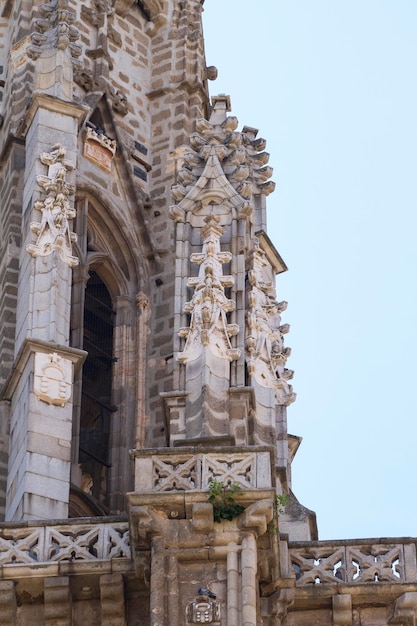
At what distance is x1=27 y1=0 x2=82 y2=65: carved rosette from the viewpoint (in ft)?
A: 124

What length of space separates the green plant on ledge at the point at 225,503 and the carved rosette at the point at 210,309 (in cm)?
279

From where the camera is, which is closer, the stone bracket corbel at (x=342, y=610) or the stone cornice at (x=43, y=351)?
the stone bracket corbel at (x=342, y=610)

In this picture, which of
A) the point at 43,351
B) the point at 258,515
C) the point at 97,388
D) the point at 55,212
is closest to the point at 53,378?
the point at 43,351

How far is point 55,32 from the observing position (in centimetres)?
3809

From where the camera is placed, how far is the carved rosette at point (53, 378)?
105 ft

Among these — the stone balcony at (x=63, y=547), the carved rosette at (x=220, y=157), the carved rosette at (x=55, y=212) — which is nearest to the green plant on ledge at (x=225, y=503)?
the stone balcony at (x=63, y=547)

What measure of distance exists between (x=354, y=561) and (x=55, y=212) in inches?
276

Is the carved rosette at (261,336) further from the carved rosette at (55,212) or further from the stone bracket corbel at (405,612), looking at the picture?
the stone bracket corbel at (405,612)

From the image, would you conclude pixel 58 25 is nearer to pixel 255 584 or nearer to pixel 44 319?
pixel 44 319

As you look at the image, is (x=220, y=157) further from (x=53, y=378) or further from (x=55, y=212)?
(x=53, y=378)

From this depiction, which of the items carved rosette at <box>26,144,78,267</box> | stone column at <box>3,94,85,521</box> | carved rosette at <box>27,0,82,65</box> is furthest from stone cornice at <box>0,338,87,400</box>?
carved rosette at <box>27,0,82,65</box>

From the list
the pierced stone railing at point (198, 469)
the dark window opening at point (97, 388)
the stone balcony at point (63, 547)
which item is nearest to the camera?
the pierced stone railing at point (198, 469)

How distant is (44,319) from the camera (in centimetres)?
3309

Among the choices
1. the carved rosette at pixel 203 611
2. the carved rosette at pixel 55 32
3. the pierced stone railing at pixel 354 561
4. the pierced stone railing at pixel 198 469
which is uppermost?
the carved rosette at pixel 55 32
